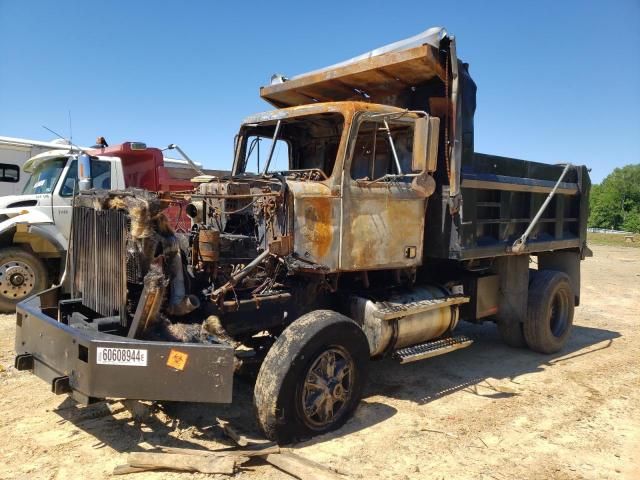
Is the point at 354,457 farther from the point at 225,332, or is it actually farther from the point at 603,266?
the point at 603,266

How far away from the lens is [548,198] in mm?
6324

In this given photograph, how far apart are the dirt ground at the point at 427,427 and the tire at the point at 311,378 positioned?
0.17 metres

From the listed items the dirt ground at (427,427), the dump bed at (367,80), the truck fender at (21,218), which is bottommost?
the dirt ground at (427,427)

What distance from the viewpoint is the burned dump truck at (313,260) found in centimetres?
358

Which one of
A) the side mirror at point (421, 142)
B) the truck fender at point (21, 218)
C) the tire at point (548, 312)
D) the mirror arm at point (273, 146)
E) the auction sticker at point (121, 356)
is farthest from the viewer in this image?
the truck fender at point (21, 218)

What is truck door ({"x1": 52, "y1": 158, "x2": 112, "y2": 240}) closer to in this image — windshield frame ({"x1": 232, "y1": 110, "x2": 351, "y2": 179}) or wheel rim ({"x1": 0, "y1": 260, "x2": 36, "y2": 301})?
wheel rim ({"x1": 0, "y1": 260, "x2": 36, "y2": 301})

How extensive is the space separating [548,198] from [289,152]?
3.16m

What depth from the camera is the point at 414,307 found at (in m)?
4.86

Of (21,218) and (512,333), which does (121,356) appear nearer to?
(512,333)

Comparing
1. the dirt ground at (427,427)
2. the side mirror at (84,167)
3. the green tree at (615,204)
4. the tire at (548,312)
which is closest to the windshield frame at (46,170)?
the side mirror at (84,167)

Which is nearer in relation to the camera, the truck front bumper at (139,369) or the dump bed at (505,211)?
the truck front bumper at (139,369)

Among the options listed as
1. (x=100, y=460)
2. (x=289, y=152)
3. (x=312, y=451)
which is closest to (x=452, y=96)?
(x=289, y=152)

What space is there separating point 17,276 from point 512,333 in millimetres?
7314

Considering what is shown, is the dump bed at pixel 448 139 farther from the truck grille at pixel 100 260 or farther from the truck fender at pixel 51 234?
the truck fender at pixel 51 234
